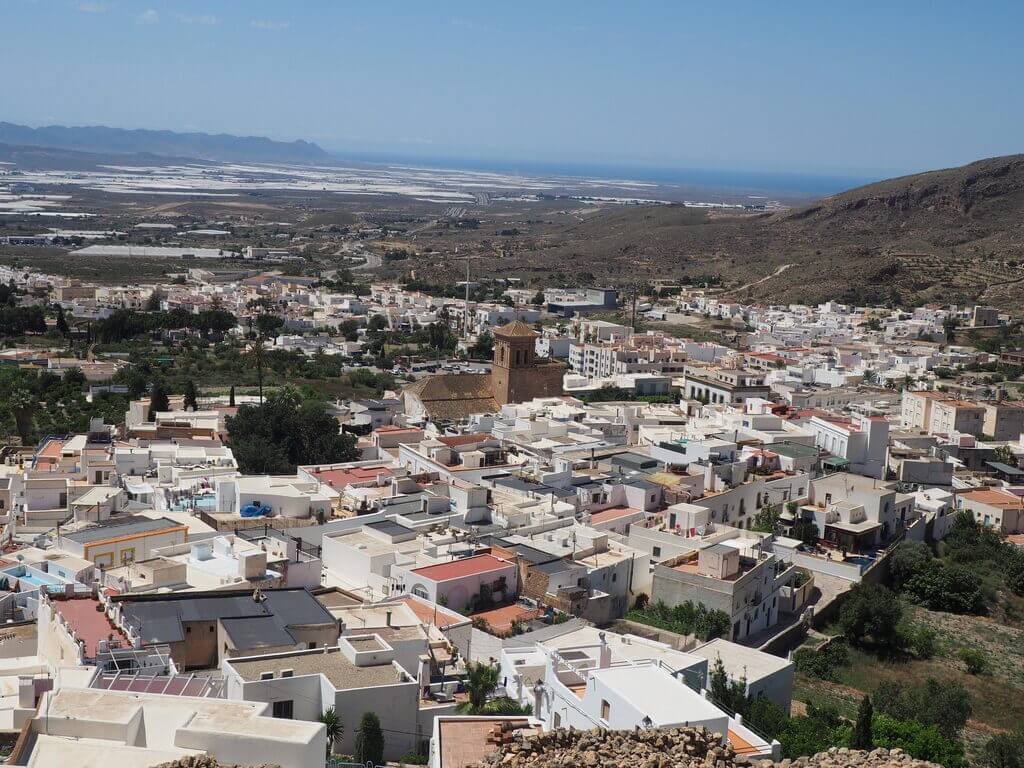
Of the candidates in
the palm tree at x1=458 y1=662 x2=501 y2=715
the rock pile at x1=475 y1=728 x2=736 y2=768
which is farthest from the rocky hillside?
the palm tree at x1=458 y1=662 x2=501 y2=715

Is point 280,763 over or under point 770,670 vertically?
over

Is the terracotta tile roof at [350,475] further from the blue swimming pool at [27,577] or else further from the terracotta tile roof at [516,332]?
the terracotta tile roof at [516,332]

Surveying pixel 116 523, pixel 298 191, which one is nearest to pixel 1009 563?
pixel 116 523

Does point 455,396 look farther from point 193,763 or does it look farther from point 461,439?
point 193,763

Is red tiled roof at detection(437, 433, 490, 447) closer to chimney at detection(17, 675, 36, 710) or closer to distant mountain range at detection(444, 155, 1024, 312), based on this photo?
chimney at detection(17, 675, 36, 710)

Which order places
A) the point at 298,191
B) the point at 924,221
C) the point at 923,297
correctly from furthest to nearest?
the point at 298,191
the point at 924,221
the point at 923,297

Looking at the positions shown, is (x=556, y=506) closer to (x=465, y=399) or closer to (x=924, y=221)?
(x=465, y=399)
